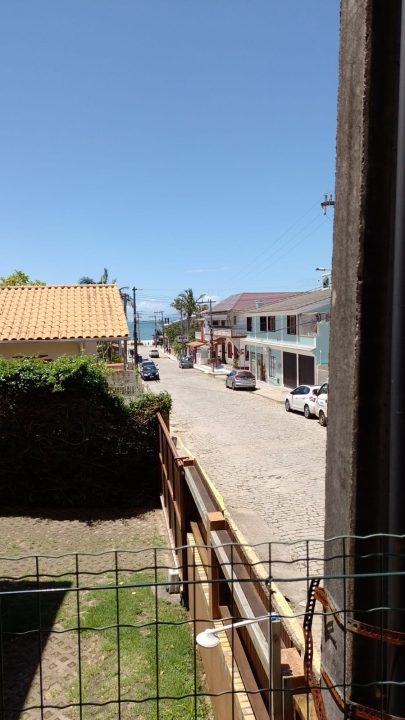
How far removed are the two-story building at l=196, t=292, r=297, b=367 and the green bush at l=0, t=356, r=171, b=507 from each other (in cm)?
3436

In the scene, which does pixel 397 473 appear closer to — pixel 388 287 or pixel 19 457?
pixel 388 287

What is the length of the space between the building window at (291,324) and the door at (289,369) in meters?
1.52

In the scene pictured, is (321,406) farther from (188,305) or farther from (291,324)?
(188,305)

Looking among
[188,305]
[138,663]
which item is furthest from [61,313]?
[188,305]

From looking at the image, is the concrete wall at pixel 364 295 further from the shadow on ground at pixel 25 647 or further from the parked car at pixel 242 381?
the parked car at pixel 242 381

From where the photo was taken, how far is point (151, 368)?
4091 centimetres

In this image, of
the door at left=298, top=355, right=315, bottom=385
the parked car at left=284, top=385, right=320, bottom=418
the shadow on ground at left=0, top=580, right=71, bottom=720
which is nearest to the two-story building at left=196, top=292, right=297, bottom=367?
the door at left=298, top=355, right=315, bottom=385

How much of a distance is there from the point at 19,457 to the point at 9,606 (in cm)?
507

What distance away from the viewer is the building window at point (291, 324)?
31.6 metres

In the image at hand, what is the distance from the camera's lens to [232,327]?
165 ft

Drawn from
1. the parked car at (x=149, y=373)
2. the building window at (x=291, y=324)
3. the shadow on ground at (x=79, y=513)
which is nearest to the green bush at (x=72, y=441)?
the shadow on ground at (x=79, y=513)

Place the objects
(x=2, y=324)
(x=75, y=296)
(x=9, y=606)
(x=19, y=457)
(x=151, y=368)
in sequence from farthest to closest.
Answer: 1. (x=151, y=368)
2. (x=75, y=296)
3. (x=2, y=324)
4. (x=19, y=457)
5. (x=9, y=606)

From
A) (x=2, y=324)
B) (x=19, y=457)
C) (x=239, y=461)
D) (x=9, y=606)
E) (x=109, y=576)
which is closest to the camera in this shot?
(x=9, y=606)

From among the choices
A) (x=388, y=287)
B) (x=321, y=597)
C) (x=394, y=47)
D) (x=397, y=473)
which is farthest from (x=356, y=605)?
(x=394, y=47)
